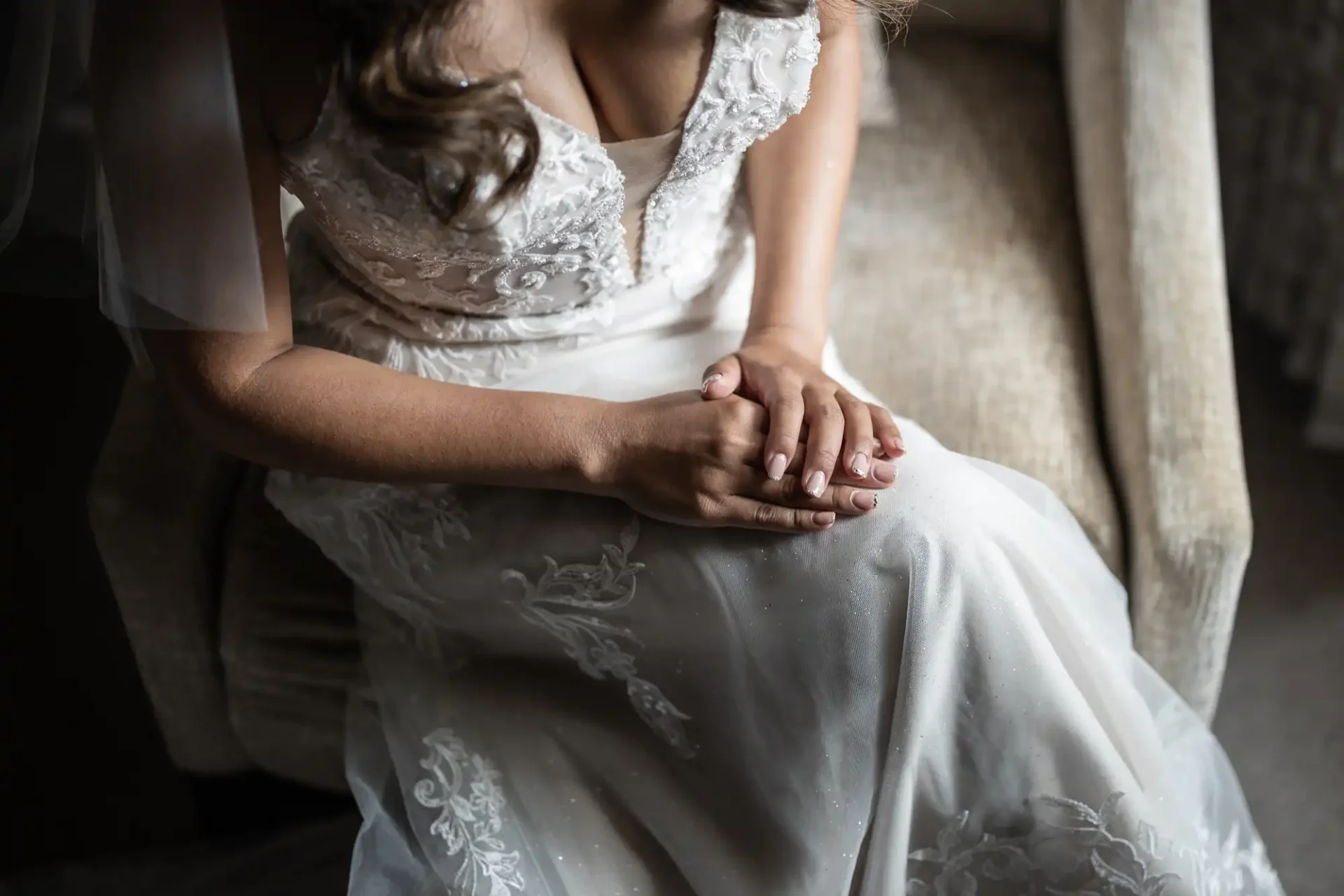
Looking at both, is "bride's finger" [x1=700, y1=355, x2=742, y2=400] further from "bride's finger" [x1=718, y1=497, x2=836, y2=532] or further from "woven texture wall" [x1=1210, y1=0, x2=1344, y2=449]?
"woven texture wall" [x1=1210, y1=0, x2=1344, y2=449]

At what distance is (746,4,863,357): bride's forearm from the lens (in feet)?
2.75

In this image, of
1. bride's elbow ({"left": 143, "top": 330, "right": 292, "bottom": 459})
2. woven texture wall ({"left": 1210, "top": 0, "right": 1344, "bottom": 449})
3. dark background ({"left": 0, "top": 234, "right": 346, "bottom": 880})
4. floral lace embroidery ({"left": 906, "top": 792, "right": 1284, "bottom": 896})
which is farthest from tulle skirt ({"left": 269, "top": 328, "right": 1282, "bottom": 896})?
woven texture wall ({"left": 1210, "top": 0, "right": 1344, "bottom": 449})

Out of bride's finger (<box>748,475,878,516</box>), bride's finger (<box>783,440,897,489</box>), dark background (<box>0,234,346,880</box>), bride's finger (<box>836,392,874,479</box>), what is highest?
bride's finger (<box>836,392,874,479</box>)

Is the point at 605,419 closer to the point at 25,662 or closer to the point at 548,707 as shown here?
the point at 548,707

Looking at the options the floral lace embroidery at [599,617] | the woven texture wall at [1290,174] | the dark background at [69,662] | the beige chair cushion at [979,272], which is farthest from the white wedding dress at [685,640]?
the woven texture wall at [1290,174]

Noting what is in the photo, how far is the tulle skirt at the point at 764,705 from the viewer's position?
2.21 feet

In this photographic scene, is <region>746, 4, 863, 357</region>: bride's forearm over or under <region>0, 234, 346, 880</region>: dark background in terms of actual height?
over

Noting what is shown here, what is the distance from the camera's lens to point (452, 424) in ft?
2.37

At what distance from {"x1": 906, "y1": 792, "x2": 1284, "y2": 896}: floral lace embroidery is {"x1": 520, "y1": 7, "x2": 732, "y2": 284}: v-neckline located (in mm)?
421

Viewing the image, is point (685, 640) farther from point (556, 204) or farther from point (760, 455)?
point (556, 204)

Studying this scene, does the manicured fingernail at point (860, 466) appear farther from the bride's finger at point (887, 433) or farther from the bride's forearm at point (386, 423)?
the bride's forearm at point (386, 423)

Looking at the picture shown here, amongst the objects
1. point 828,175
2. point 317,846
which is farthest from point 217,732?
point 828,175

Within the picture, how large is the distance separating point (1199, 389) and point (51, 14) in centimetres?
79

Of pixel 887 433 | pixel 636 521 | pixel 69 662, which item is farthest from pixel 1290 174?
pixel 69 662
